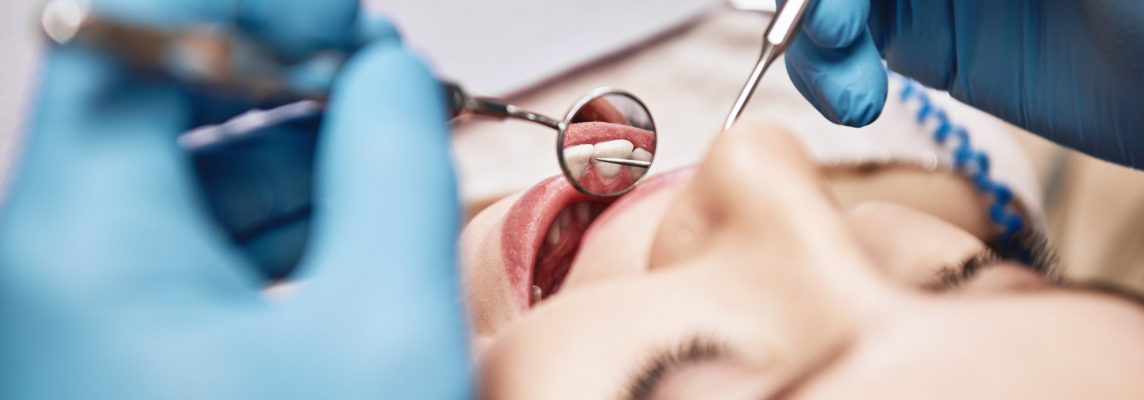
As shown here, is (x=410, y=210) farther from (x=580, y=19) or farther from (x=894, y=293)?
(x=580, y=19)

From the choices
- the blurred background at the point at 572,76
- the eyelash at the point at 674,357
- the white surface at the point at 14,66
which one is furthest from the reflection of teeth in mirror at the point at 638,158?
the white surface at the point at 14,66

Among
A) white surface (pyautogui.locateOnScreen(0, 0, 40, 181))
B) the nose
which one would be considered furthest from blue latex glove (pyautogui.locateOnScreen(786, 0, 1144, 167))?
white surface (pyautogui.locateOnScreen(0, 0, 40, 181))

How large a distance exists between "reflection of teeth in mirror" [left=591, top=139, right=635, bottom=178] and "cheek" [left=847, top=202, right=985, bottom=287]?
227 millimetres

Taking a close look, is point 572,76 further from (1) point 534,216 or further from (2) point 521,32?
(1) point 534,216

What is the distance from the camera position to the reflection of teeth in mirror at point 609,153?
0.77 metres

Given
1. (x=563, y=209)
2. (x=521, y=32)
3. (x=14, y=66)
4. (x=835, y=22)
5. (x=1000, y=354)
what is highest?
(x=14, y=66)

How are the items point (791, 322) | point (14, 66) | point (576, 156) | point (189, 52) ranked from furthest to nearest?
1. point (14, 66)
2. point (576, 156)
3. point (791, 322)
4. point (189, 52)

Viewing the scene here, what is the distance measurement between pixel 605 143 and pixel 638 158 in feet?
0.17

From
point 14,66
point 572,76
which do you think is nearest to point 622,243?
point 572,76

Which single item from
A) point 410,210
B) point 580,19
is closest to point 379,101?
point 410,210

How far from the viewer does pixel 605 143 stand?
0.77 metres

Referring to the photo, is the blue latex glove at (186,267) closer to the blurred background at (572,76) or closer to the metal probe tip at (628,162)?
the metal probe tip at (628,162)

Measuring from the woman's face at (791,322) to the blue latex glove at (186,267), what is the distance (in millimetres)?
97

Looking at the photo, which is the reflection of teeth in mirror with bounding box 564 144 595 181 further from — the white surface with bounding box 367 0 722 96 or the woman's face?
the white surface with bounding box 367 0 722 96
